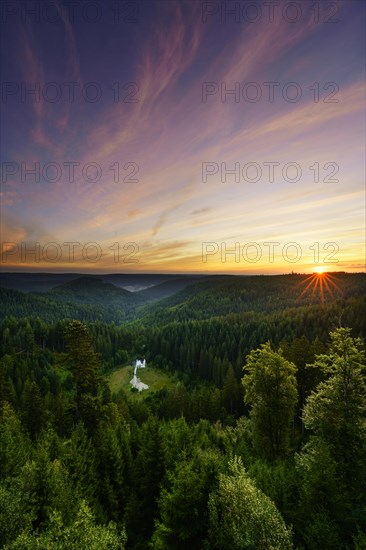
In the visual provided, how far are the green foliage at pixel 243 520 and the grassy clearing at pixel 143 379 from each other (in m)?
92.9

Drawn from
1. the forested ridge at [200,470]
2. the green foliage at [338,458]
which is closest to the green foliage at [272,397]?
the forested ridge at [200,470]

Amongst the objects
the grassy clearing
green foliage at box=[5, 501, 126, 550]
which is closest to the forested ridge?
green foliage at box=[5, 501, 126, 550]

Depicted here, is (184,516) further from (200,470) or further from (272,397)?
(272,397)

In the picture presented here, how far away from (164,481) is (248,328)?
391ft

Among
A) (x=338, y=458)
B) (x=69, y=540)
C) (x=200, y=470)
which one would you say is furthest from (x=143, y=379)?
(x=69, y=540)

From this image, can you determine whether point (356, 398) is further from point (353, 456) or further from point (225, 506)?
point (225, 506)

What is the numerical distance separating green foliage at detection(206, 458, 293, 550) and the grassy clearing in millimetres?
92853

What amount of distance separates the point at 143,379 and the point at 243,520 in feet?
379

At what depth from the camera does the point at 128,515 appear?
25484 mm

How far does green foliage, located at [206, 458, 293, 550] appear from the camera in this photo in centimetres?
1301

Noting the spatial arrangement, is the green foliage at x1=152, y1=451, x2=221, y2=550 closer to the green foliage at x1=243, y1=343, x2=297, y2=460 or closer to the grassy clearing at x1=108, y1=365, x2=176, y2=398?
the green foliage at x1=243, y1=343, x2=297, y2=460

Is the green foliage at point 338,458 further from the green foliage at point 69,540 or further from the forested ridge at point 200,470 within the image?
the green foliage at point 69,540

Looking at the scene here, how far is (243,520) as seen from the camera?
14.1 m

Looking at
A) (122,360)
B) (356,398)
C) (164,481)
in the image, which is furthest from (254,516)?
(122,360)
